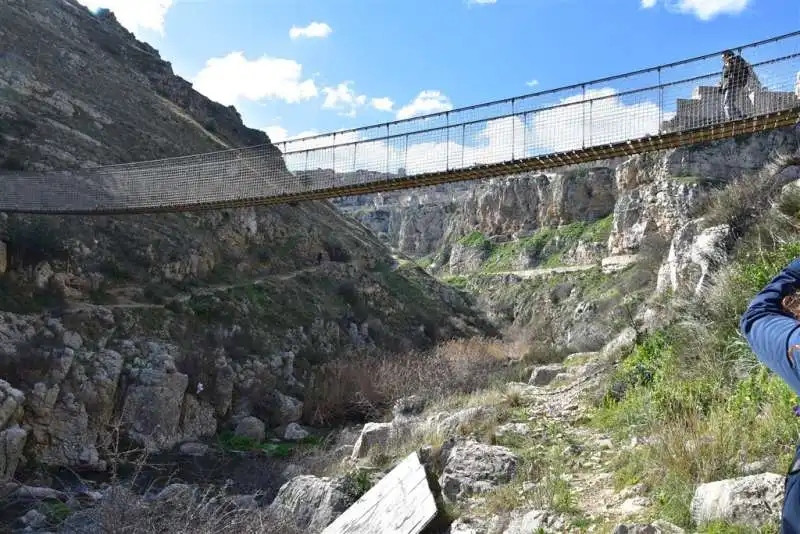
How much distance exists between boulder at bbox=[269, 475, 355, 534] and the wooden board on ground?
285mm

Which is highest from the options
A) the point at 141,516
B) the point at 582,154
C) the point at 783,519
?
the point at 582,154

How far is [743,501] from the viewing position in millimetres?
2672

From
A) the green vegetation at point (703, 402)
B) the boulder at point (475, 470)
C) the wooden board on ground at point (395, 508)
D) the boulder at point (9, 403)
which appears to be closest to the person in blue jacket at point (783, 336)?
the green vegetation at point (703, 402)

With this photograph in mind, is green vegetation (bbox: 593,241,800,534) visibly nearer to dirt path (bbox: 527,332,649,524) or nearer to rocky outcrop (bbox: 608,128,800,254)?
dirt path (bbox: 527,332,649,524)

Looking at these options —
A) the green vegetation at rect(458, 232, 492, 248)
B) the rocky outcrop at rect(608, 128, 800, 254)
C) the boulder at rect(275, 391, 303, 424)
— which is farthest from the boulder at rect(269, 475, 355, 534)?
the green vegetation at rect(458, 232, 492, 248)

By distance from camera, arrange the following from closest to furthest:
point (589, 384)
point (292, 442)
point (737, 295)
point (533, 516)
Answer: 1. point (533, 516)
2. point (737, 295)
3. point (589, 384)
4. point (292, 442)

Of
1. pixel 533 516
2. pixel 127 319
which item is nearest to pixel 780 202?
pixel 533 516

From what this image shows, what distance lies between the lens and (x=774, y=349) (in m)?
1.33

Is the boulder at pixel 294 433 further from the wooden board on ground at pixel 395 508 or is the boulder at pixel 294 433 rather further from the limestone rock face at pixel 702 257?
the wooden board on ground at pixel 395 508

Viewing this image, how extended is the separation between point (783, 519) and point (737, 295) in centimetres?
447

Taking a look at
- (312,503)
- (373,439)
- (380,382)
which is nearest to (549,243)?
(380,382)

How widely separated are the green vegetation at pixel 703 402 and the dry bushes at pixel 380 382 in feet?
19.8

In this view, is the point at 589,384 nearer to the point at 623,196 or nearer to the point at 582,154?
the point at 582,154

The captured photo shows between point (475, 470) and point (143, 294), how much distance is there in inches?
464
